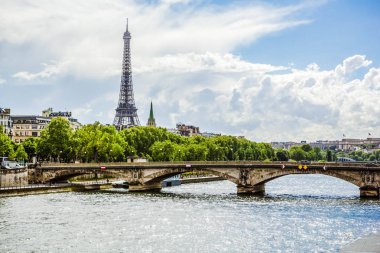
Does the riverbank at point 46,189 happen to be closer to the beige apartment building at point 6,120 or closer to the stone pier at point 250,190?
the stone pier at point 250,190

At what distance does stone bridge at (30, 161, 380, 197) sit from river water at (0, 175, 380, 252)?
3904mm

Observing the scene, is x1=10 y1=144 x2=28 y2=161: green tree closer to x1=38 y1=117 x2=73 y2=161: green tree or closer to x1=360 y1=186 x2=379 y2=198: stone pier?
x1=38 y1=117 x2=73 y2=161: green tree

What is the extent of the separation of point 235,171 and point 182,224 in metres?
36.5

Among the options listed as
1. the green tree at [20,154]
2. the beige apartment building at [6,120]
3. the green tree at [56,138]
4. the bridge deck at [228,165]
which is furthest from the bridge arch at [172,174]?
the beige apartment building at [6,120]

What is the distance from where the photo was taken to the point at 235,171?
9238 cm

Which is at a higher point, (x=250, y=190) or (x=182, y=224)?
(x=250, y=190)

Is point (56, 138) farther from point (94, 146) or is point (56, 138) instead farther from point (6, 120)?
point (6, 120)

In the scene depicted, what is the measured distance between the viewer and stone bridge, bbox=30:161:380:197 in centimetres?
8381

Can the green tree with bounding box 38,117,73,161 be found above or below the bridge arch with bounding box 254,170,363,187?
above

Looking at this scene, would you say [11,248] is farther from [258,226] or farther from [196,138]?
[196,138]

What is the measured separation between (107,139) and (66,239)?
76963 millimetres

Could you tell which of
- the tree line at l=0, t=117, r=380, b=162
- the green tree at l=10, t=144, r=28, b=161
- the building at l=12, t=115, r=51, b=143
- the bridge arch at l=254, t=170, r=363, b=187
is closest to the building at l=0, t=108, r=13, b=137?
the building at l=12, t=115, r=51, b=143

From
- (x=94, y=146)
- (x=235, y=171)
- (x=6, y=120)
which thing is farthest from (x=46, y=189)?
(x=6, y=120)

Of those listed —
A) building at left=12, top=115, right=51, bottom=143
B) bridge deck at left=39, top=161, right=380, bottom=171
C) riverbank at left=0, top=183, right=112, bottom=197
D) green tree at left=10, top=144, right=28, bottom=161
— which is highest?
building at left=12, top=115, right=51, bottom=143
